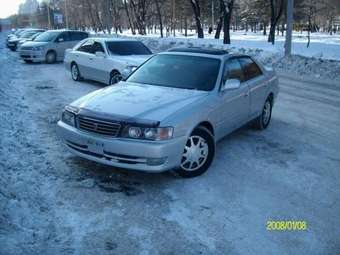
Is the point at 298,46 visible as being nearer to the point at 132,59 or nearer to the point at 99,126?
the point at 132,59

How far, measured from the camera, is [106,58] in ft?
37.2

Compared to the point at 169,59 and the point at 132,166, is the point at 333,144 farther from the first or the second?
the point at 132,166

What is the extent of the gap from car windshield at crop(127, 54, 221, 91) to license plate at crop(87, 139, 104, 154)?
152 centimetres

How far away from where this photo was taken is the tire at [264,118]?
7199 millimetres

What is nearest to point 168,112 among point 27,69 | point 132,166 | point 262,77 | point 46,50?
point 132,166

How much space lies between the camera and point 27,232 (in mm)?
3645

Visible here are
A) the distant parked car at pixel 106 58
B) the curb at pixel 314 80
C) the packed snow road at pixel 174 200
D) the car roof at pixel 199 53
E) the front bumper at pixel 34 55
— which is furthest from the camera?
the front bumper at pixel 34 55

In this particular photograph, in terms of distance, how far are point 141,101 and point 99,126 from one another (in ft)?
2.11

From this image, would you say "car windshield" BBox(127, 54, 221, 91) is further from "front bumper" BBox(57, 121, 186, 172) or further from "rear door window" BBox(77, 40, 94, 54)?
"rear door window" BBox(77, 40, 94, 54)

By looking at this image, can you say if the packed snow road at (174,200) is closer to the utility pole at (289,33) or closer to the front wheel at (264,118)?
the front wheel at (264,118)

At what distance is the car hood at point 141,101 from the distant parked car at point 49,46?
15095mm

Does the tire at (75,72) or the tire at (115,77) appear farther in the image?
the tire at (75,72)

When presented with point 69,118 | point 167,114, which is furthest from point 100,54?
point 167,114

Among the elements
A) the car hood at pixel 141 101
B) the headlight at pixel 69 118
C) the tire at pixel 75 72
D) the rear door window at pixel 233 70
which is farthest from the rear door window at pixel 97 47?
the headlight at pixel 69 118
